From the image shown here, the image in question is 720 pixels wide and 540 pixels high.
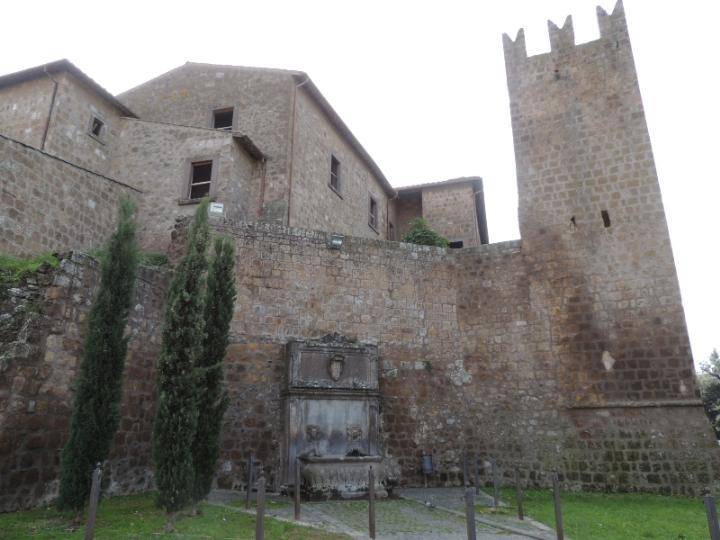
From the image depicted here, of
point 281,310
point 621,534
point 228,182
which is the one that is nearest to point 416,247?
point 281,310

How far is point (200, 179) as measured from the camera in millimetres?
14625

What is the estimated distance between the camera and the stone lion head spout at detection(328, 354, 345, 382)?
409 inches

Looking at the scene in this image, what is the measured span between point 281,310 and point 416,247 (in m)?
3.56

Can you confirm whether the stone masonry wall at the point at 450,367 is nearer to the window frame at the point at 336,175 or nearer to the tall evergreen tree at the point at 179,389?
the tall evergreen tree at the point at 179,389

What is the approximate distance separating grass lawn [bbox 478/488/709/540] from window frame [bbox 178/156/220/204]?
9.73 metres

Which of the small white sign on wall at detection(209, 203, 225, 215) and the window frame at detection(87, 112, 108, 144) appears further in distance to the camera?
the window frame at detection(87, 112, 108, 144)

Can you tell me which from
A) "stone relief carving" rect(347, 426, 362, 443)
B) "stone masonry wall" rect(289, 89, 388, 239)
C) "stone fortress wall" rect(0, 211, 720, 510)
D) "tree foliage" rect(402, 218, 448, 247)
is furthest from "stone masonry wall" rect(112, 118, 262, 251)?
"stone relief carving" rect(347, 426, 362, 443)

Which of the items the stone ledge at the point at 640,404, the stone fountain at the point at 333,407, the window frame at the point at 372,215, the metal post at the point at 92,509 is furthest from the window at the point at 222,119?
the metal post at the point at 92,509

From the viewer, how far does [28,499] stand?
7.09 metres

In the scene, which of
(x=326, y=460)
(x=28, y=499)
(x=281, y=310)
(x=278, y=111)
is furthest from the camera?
(x=278, y=111)

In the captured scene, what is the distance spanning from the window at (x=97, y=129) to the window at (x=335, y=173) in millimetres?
6579

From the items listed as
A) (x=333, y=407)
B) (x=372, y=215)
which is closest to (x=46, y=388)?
(x=333, y=407)

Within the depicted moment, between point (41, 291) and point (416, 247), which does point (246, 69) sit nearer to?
point (416, 247)

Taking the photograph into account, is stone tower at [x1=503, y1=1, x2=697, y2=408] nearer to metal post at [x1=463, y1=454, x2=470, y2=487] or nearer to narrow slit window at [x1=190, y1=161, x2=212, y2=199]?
metal post at [x1=463, y1=454, x2=470, y2=487]
